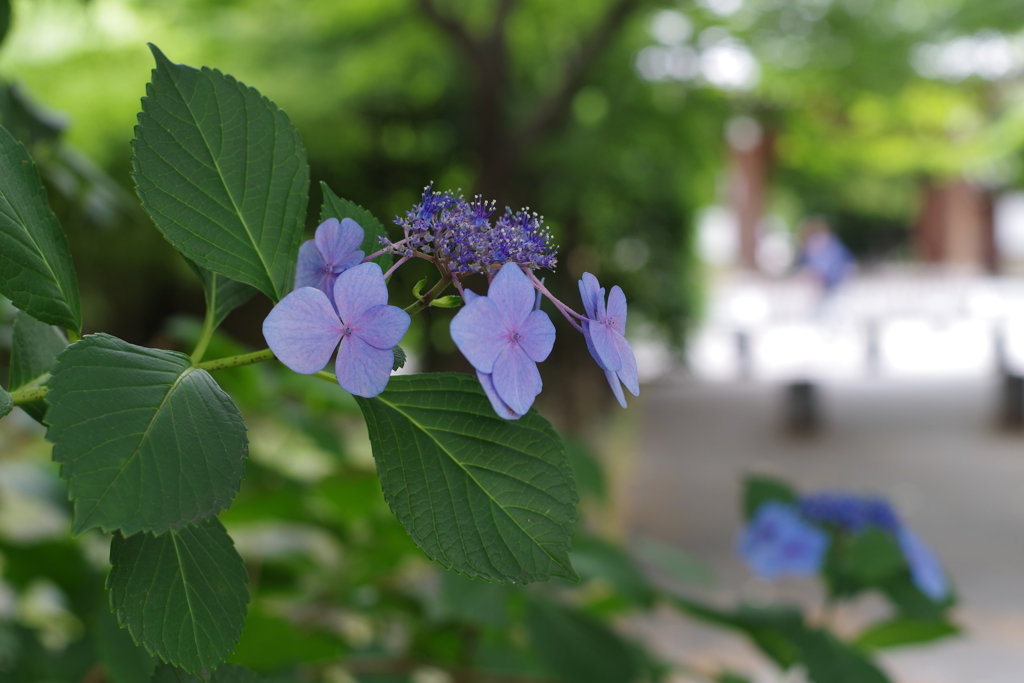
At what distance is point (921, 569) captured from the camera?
1.08 metres

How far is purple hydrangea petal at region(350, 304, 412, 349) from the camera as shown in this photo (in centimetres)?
33

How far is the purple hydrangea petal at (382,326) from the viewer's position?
0.33m

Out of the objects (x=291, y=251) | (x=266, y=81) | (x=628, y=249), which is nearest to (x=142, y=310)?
(x=266, y=81)

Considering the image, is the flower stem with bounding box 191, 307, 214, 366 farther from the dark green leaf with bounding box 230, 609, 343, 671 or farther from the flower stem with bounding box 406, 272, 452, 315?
the dark green leaf with bounding box 230, 609, 343, 671

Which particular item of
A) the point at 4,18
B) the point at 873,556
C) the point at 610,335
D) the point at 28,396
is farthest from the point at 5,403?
the point at 873,556

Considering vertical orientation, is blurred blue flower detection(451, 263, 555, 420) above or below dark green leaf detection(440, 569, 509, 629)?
above

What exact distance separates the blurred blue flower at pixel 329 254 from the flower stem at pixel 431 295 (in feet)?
0.12

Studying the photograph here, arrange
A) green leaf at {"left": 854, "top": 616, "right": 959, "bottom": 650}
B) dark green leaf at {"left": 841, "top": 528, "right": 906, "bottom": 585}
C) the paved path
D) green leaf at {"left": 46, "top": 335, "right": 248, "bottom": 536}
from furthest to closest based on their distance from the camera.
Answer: the paved path → green leaf at {"left": 854, "top": 616, "right": 959, "bottom": 650} → dark green leaf at {"left": 841, "top": 528, "right": 906, "bottom": 585} → green leaf at {"left": 46, "top": 335, "right": 248, "bottom": 536}

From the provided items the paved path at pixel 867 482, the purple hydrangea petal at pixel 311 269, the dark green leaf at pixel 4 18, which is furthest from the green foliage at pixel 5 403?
the paved path at pixel 867 482

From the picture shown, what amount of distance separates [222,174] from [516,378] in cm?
17

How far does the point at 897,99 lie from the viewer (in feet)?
18.8

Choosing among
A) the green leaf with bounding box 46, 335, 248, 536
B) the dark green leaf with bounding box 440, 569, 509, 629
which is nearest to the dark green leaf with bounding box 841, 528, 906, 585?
the dark green leaf with bounding box 440, 569, 509, 629

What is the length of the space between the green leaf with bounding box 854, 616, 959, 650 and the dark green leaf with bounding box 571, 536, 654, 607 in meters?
0.32

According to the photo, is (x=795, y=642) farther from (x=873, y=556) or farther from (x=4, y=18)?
(x=4, y=18)
